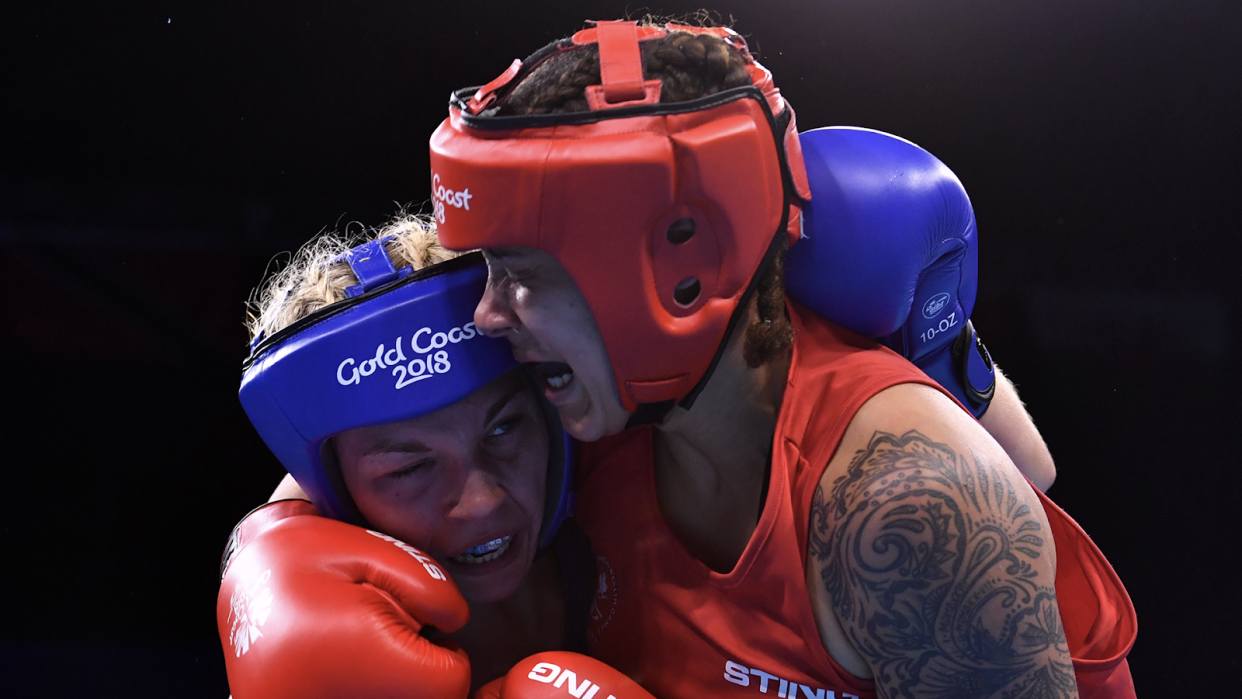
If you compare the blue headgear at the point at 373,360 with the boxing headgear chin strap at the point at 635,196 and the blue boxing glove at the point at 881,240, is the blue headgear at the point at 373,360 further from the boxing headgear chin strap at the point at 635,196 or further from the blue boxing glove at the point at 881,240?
the blue boxing glove at the point at 881,240

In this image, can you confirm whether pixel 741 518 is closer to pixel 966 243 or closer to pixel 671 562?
pixel 671 562

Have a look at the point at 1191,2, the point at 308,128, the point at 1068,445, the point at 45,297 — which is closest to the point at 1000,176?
the point at 1191,2

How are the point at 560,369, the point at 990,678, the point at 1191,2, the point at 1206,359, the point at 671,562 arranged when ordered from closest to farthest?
the point at 990,678 → the point at 560,369 → the point at 671,562 → the point at 1191,2 → the point at 1206,359

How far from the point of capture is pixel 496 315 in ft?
4.39

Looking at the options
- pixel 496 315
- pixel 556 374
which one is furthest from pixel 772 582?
pixel 496 315

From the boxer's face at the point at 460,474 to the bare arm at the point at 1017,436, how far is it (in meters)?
0.94

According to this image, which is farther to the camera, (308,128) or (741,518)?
Answer: (308,128)

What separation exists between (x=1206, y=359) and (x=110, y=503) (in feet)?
9.92

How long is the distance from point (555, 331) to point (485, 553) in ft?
1.86

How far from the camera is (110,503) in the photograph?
2.46m

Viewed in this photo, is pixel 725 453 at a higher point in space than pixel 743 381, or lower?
lower

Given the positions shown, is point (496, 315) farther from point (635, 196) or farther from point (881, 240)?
point (881, 240)

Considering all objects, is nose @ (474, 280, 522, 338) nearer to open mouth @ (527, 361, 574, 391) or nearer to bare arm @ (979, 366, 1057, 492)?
open mouth @ (527, 361, 574, 391)

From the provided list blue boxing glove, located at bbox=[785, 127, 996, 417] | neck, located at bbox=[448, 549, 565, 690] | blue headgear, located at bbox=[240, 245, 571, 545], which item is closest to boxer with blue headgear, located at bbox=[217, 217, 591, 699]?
blue headgear, located at bbox=[240, 245, 571, 545]
